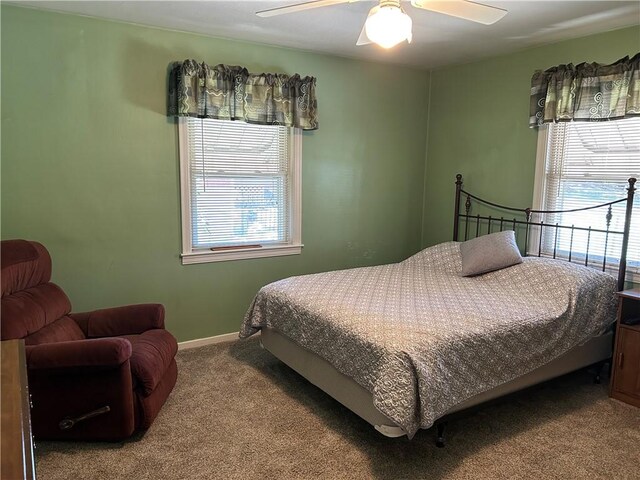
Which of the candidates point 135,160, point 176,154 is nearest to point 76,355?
point 135,160

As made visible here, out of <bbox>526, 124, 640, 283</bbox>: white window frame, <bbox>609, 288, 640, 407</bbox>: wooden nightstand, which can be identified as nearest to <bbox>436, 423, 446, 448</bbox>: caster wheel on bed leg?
<bbox>609, 288, 640, 407</bbox>: wooden nightstand

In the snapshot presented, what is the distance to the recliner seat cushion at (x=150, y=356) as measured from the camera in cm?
255

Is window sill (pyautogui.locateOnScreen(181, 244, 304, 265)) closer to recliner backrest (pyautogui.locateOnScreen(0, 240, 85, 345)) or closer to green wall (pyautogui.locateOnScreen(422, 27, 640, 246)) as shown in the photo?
recliner backrest (pyautogui.locateOnScreen(0, 240, 85, 345))

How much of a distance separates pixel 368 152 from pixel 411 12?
64.6 inches

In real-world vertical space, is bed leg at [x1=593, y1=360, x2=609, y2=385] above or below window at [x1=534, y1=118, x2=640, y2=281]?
below

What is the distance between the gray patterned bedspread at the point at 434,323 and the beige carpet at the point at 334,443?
320mm

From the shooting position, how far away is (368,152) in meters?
4.57

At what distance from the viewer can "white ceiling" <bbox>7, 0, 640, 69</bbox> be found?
2.97 metres

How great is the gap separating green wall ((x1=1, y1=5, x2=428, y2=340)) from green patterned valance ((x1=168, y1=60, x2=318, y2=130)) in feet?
0.49

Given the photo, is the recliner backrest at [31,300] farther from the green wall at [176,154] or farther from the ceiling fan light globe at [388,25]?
the ceiling fan light globe at [388,25]

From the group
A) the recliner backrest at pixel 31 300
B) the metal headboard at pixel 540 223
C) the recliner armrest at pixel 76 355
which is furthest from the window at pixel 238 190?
the metal headboard at pixel 540 223

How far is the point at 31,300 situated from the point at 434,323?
2.25 m

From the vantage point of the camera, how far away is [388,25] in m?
2.23

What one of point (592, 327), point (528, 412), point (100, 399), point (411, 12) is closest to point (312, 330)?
point (100, 399)
